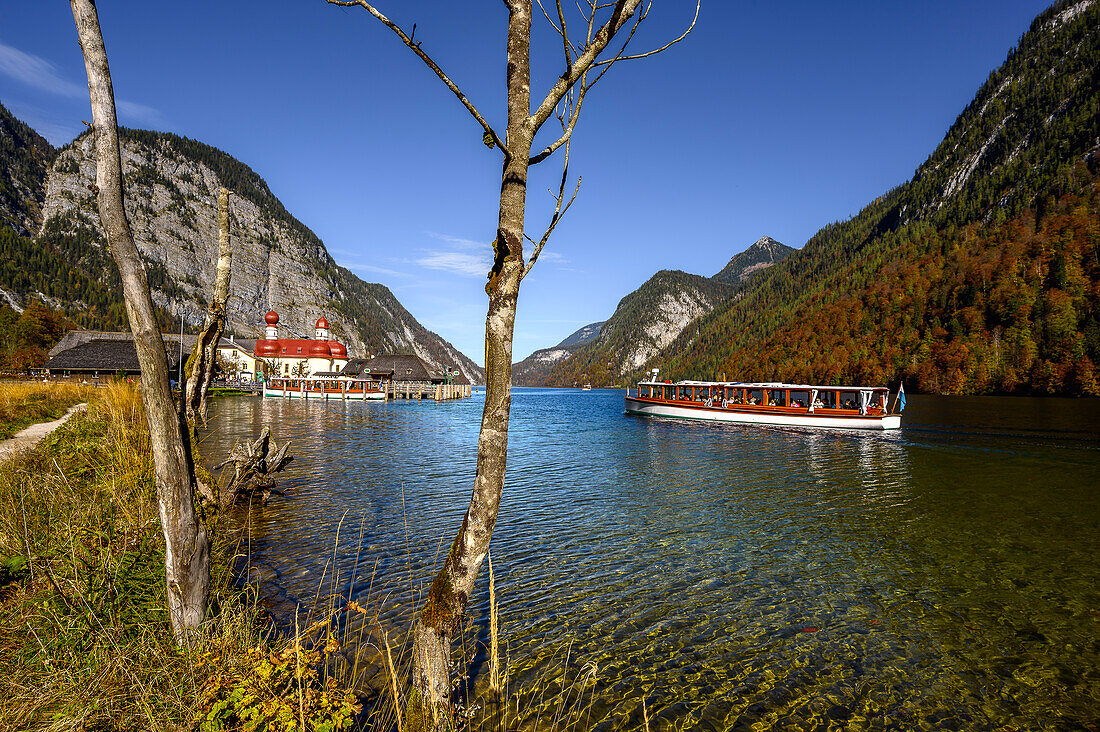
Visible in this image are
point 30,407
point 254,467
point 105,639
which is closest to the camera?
point 105,639

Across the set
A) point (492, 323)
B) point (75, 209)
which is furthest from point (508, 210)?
point (75, 209)

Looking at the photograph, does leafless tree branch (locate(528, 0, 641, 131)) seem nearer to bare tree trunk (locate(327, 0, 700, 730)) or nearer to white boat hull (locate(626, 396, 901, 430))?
bare tree trunk (locate(327, 0, 700, 730))

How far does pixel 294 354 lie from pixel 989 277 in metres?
161

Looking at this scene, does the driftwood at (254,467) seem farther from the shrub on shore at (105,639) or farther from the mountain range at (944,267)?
the mountain range at (944,267)

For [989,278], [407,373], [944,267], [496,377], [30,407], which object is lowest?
[30,407]

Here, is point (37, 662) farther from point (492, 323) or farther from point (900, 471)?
point (900, 471)

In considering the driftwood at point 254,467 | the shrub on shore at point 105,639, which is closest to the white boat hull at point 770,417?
the driftwood at point 254,467

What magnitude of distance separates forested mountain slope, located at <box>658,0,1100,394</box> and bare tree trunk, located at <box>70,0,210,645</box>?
350 ft

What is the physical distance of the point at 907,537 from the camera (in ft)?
43.7

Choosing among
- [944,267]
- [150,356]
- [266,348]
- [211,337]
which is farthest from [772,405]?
[266,348]

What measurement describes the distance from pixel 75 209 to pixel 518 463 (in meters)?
239

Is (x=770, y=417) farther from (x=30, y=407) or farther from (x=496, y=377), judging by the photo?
Result: (x=30, y=407)

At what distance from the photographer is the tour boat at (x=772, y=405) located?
4746 centimetres

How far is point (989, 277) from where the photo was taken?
109 metres
